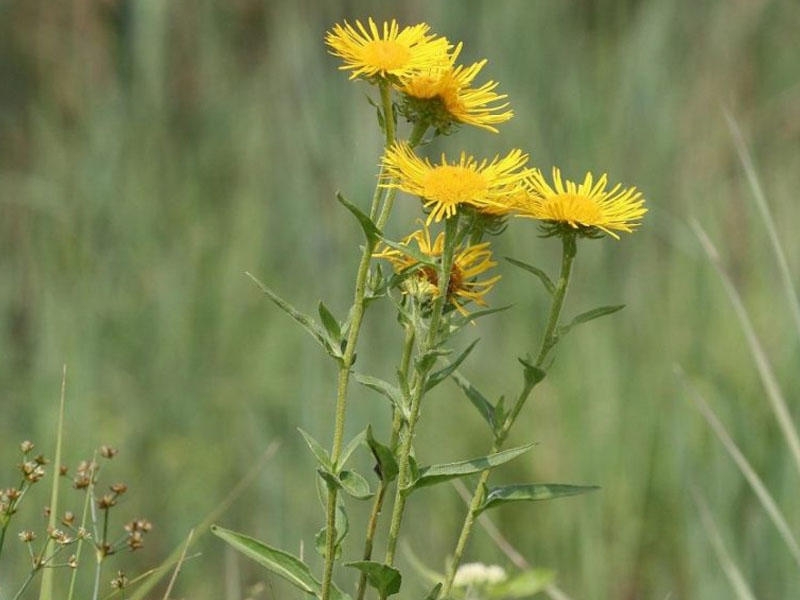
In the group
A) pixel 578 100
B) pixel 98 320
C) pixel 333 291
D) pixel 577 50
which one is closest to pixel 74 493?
pixel 98 320

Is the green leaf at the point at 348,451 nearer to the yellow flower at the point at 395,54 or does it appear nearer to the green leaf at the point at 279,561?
the green leaf at the point at 279,561

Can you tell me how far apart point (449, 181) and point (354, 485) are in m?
0.26

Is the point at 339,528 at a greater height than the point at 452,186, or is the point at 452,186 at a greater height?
the point at 452,186

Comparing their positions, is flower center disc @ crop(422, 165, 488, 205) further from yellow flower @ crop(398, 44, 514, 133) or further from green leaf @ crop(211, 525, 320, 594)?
green leaf @ crop(211, 525, 320, 594)

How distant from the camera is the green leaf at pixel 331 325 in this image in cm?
110

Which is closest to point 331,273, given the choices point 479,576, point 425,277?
point 479,576

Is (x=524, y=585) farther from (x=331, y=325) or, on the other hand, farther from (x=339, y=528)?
(x=331, y=325)

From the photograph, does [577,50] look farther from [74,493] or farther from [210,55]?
[74,493]

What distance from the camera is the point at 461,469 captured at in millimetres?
1074

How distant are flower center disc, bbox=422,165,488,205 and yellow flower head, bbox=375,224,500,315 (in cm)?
6

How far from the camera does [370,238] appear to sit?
3.49 ft

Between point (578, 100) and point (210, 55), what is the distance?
1.17 metres

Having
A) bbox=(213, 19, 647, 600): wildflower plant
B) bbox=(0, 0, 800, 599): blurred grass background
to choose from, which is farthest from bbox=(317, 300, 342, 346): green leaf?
bbox=(0, 0, 800, 599): blurred grass background

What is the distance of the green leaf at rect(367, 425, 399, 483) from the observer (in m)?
1.09
